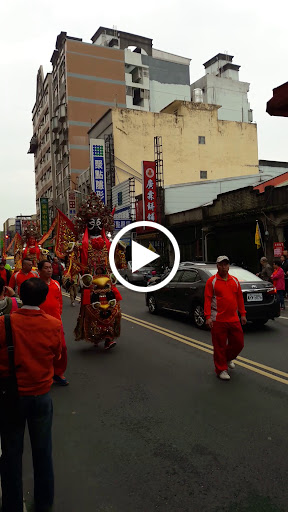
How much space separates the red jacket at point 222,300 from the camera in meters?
5.83

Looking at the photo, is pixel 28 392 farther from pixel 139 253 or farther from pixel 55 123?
pixel 55 123

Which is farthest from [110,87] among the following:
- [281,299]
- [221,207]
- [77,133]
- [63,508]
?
[63,508]

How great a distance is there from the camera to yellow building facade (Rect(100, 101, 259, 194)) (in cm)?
3731

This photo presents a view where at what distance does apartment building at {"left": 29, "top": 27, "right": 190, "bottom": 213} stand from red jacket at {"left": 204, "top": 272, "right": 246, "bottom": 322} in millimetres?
42938

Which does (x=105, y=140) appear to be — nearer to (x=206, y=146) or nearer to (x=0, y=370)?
(x=206, y=146)

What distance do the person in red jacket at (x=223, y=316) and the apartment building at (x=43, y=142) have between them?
171ft

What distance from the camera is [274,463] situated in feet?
11.5

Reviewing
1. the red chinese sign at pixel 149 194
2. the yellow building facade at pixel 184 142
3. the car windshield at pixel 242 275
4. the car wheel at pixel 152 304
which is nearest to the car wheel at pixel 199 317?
the car windshield at pixel 242 275

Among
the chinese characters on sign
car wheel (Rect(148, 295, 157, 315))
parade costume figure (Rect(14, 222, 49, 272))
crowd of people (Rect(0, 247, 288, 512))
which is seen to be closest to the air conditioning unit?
the chinese characters on sign

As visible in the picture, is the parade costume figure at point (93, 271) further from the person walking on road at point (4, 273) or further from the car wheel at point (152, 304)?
the car wheel at point (152, 304)

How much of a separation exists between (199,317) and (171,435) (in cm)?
588

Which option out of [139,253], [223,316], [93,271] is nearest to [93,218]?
[93,271]

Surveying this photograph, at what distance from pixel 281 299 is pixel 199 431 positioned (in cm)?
865

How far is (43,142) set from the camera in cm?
6359
